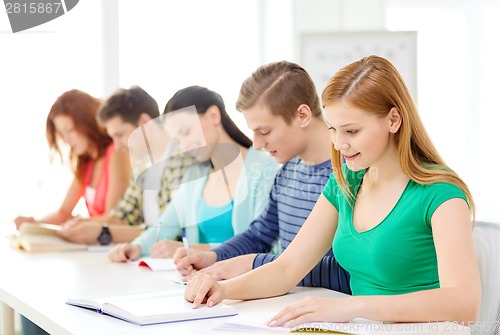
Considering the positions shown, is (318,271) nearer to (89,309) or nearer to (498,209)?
(89,309)

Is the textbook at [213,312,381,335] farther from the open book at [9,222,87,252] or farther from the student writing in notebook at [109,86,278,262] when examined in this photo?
the open book at [9,222,87,252]

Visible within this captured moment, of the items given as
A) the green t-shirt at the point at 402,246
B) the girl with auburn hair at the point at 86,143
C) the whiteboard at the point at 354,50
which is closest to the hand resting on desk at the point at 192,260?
the green t-shirt at the point at 402,246

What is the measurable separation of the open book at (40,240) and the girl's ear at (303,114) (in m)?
1.09

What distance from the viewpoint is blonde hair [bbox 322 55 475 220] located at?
1.51 meters

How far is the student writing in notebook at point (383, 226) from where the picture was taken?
53.4 inches

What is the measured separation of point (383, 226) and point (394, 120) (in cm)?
23

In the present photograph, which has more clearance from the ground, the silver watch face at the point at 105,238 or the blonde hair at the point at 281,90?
the blonde hair at the point at 281,90

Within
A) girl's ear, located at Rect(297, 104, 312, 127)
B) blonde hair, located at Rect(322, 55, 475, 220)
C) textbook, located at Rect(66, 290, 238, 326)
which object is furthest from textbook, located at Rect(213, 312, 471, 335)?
girl's ear, located at Rect(297, 104, 312, 127)

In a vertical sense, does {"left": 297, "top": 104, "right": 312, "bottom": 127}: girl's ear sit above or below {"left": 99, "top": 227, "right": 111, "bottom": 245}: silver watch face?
above

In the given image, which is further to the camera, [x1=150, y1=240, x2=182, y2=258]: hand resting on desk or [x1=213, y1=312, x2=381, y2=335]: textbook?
[x1=150, y1=240, x2=182, y2=258]: hand resting on desk

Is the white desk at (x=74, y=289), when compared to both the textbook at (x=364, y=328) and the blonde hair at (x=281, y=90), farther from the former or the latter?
the blonde hair at (x=281, y=90)

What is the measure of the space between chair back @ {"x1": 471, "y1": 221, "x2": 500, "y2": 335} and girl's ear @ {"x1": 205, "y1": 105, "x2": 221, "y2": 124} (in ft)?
3.50

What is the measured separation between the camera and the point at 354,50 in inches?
166

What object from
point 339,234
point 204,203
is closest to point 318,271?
point 339,234
